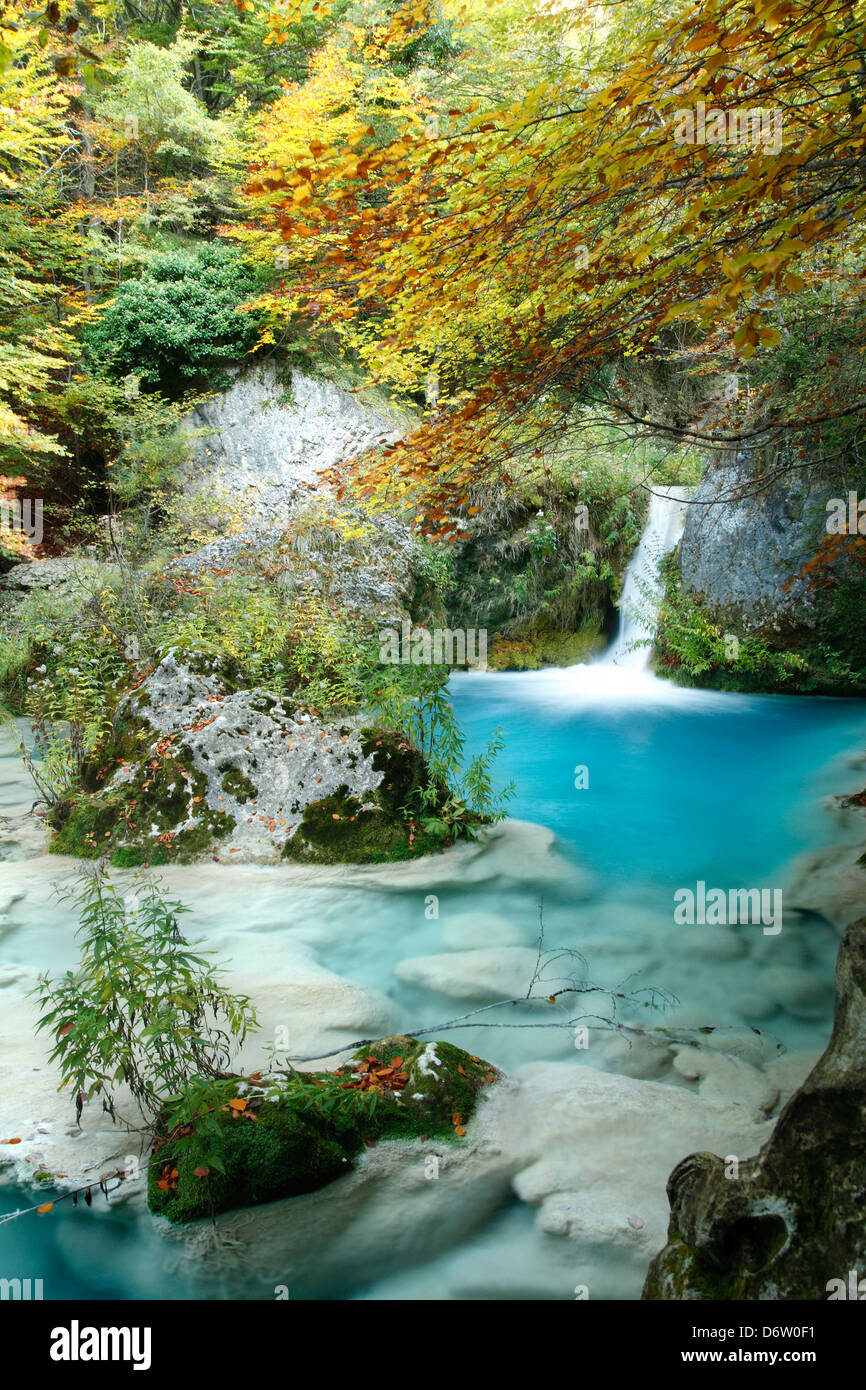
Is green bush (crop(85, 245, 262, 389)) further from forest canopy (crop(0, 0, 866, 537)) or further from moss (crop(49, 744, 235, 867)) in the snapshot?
moss (crop(49, 744, 235, 867))

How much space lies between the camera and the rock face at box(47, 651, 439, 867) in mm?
5664

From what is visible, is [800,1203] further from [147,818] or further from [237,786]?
[147,818]

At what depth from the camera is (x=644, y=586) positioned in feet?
45.4

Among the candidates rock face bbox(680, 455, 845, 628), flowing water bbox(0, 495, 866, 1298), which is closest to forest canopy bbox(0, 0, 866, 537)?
rock face bbox(680, 455, 845, 628)

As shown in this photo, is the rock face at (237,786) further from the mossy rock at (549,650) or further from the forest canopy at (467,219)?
the mossy rock at (549,650)

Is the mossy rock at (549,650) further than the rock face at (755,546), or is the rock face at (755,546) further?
the mossy rock at (549,650)

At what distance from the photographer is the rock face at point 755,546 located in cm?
1113

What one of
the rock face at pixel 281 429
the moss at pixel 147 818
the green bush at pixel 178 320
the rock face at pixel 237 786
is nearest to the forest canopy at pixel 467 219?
the green bush at pixel 178 320

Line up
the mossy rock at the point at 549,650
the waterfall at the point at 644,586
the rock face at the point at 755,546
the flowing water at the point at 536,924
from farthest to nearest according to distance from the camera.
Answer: the mossy rock at the point at 549,650 → the waterfall at the point at 644,586 → the rock face at the point at 755,546 → the flowing water at the point at 536,924

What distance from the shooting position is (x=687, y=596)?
42.7 ft

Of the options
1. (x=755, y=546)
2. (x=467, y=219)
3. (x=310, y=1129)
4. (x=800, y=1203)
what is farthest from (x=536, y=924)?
(x=755, y=546)

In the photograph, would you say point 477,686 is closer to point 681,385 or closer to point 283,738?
point 283,738

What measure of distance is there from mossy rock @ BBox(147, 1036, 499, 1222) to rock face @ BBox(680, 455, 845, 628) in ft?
32.7

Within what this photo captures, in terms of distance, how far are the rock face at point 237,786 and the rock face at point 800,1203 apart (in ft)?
13.3
